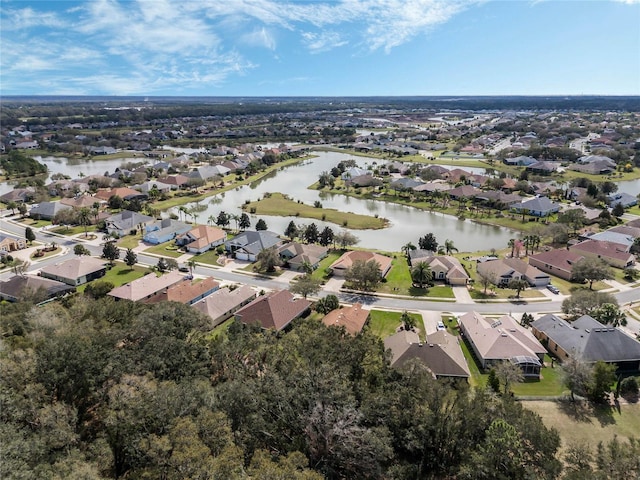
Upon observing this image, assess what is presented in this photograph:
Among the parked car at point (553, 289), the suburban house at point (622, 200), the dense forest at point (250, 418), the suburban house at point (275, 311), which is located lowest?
the parked car at point (553, 289)

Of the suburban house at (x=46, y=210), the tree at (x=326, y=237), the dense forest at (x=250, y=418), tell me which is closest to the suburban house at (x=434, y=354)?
the dense forest at (x=250, y=418)

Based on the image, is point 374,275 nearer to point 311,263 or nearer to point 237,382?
point 311,263

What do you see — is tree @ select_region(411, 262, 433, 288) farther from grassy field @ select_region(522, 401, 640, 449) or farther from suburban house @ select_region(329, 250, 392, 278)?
grassy field @ select_region(522, 401, 640, 449)

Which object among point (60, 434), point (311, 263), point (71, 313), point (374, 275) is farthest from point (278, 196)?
point (60, 434)

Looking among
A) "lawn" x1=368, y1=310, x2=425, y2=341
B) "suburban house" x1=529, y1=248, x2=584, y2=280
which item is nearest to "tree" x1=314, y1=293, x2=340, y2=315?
"lawn" x1=368, y1=310, x2=425, y2=341

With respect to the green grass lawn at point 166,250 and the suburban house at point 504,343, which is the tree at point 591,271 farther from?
the green grass lawn at point 166,250

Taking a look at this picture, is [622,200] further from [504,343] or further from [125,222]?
[125,222]
